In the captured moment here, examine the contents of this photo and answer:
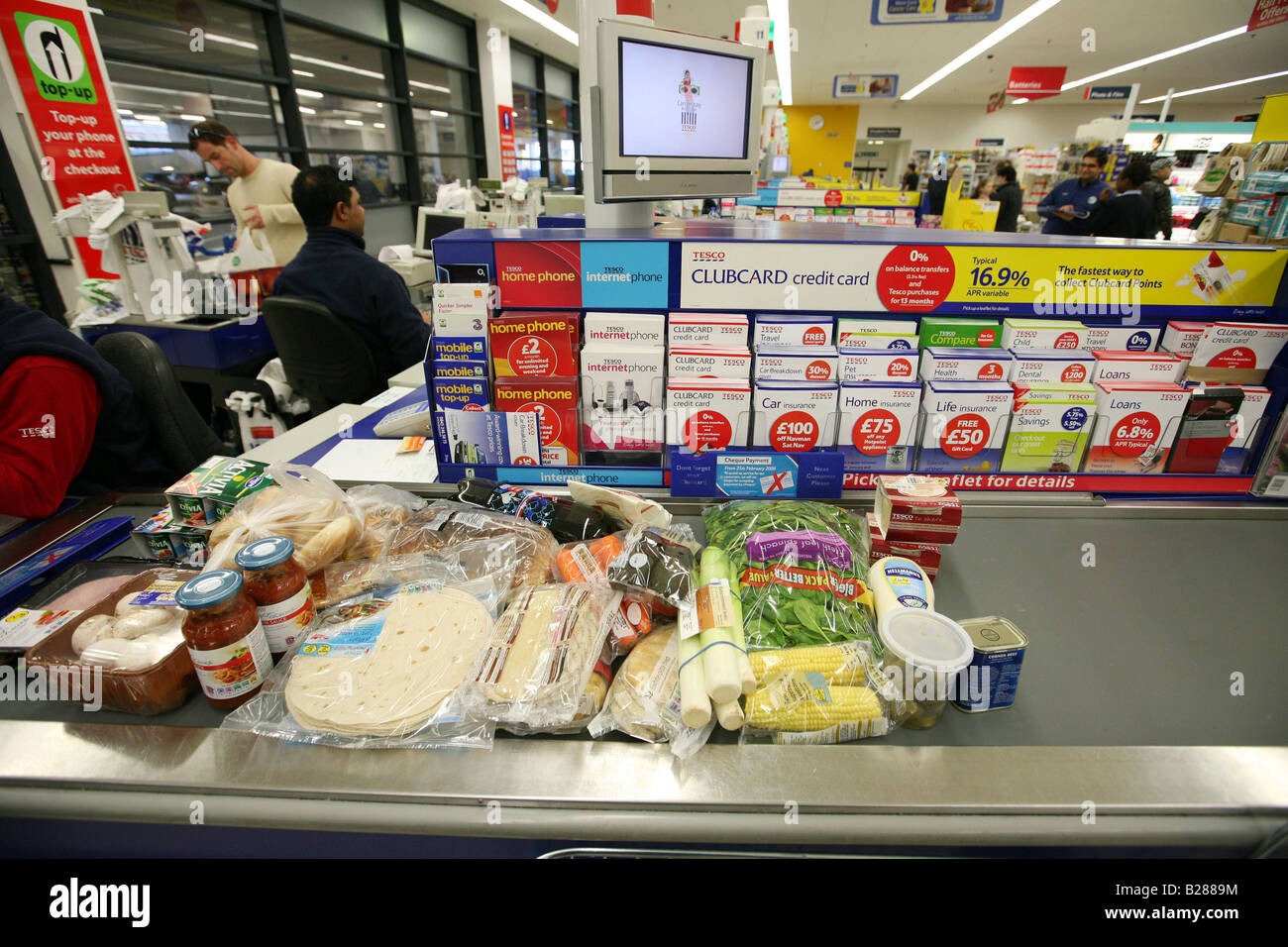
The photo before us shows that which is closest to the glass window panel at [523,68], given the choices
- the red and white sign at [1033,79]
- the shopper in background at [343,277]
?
the red and white sign at [1033,79]

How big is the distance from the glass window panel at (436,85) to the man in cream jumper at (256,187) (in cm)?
629

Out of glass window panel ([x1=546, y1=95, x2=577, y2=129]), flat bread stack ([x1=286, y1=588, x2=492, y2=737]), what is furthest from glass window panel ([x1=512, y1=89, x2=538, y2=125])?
flat bread stack ([x1=286, y1=588, x2=492, y2=737])

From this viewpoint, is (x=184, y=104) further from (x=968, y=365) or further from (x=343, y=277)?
(x=968, y=365)

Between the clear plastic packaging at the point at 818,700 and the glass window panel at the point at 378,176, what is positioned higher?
the glass window panel at the point at 378,176

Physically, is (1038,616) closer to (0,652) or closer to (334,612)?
(334,612)

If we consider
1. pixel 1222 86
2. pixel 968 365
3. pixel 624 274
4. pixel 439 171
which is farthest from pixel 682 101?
pixel 1222 86

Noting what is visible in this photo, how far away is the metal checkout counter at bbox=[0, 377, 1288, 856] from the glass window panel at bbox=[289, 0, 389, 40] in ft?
30.1

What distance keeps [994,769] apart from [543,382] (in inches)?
43.8

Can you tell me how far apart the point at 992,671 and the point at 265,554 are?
3.84 ft

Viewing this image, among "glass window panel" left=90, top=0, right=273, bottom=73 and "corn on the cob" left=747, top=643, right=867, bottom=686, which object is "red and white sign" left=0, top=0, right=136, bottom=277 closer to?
"glass window panel" left=90, top=0, right=273, bottom=73

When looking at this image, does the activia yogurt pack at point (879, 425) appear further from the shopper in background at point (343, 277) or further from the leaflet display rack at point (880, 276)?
the shopper in background at point (343, 277)

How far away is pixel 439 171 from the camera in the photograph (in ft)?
37.1

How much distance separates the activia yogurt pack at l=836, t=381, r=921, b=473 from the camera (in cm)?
141

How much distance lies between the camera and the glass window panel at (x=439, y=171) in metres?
10.7
